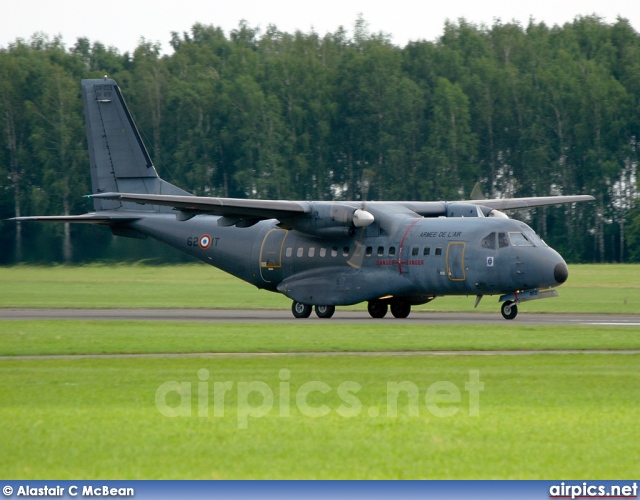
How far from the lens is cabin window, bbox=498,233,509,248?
94.0 feet

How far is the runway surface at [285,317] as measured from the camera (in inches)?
1141

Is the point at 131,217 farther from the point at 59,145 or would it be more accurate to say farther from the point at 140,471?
the point at 59,145

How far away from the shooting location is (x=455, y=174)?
237ft

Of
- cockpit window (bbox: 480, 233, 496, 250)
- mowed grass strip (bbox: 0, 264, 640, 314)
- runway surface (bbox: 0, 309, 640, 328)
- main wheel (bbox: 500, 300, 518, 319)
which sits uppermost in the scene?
cockpit window (bbox: 480, 233, 496, 250)

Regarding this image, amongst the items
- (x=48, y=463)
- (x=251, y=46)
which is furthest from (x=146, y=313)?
(x=251, y=46)

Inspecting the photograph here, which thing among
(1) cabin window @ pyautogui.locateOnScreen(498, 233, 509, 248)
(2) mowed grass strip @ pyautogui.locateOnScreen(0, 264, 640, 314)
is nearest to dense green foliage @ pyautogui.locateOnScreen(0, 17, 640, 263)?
(2) mowed grass strip @ pyautogui.locateOnScreen(0, 264, 640, 314)

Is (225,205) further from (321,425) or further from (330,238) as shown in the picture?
(321,425)

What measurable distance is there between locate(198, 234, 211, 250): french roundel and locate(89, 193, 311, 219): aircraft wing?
11.7 ft

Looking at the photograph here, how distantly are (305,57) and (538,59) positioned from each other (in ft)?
60.7

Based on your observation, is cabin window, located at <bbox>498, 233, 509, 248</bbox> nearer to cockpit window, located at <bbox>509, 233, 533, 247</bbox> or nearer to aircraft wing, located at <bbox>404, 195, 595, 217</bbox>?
cockpit window, located at <bbox>509, 233, 533, 247</bbox>

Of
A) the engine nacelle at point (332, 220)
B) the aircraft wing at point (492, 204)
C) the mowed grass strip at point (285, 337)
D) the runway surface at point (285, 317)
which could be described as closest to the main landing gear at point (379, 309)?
the runway surface at point (285, 317)

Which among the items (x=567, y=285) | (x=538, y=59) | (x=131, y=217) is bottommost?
(x=567, y=285)

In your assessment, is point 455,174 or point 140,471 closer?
point 140,471

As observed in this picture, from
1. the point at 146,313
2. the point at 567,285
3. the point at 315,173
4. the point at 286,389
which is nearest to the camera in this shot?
the point at 286,389
